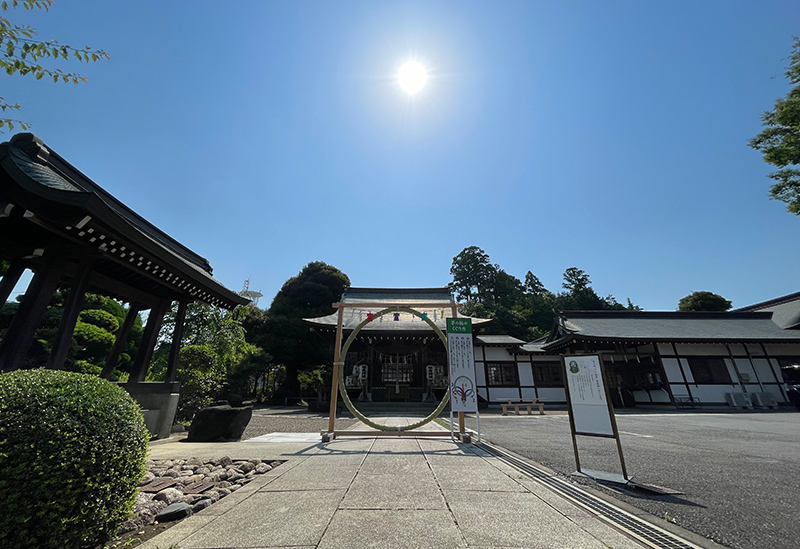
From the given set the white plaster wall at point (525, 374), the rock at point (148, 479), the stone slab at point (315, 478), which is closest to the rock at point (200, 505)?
the stone slab at point (315, 478)

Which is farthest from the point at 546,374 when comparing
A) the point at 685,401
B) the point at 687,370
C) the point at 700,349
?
the point at 700,349

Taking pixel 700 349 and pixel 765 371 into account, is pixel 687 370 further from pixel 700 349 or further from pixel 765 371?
pixel 765 371

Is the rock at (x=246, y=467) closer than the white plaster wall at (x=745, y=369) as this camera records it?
Yes

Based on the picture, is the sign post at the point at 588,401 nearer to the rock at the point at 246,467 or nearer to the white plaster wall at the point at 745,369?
the rock at the point at 246,467

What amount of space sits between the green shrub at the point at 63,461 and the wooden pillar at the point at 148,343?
20.9ft

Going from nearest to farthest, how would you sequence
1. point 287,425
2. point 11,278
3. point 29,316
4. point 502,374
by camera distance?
point 29,316 < point 11,278 < point 287,425 < point 502,374

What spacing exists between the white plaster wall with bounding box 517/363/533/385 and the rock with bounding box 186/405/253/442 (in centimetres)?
1529

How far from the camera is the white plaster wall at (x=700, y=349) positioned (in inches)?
608

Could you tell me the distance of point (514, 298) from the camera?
119 ft

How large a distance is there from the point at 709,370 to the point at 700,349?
3.46ft

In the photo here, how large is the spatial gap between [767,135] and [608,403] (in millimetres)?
16774

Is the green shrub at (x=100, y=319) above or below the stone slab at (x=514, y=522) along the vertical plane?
above

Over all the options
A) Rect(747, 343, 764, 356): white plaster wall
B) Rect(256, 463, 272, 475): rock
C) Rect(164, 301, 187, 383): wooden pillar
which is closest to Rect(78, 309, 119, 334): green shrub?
Rect(164, 301, 187, 383): wooden pillar

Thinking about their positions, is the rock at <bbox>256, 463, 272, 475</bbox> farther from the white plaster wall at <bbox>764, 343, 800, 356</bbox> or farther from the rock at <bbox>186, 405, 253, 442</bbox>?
the white plaster wall at <bbox>764, 343, 800, 356</bbox>
